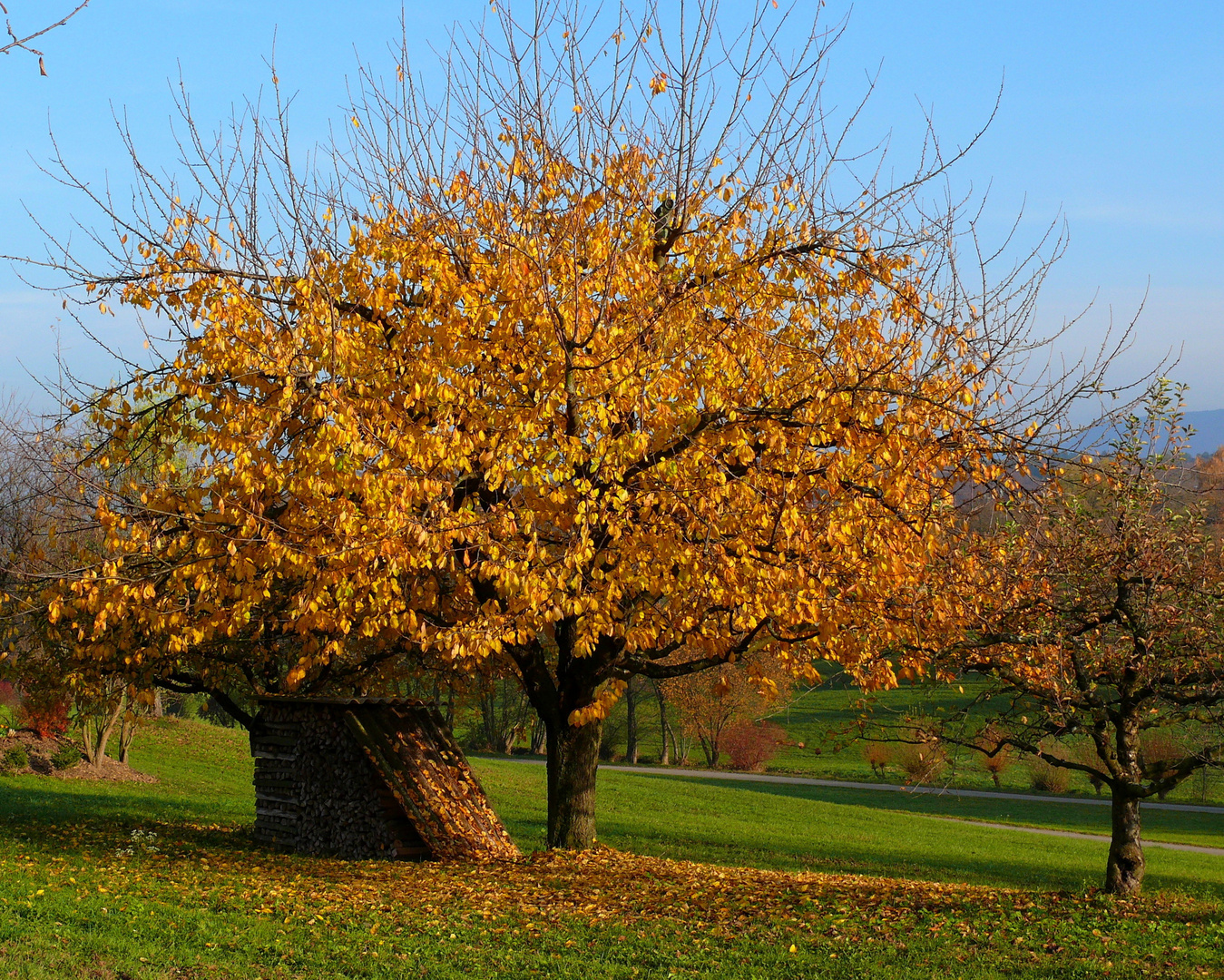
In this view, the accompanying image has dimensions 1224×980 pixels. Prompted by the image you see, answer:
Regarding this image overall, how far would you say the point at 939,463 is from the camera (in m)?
8.79

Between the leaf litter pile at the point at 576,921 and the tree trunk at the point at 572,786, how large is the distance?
1210 millimetres

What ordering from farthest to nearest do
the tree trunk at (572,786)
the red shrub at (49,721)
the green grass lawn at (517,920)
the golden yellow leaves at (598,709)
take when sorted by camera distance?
the red shrub at (49,721)
the tree trunk at (572,786)
the golden yellow leaves at (598,709)
the green grass lawn at (517,920)

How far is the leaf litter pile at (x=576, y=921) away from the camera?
649cm

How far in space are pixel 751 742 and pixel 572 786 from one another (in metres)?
30.7

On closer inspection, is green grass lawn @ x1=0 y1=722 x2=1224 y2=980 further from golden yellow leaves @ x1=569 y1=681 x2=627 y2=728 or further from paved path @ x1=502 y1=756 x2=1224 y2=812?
paved path @ x1=502 y1=756 x2=1224 y2=812

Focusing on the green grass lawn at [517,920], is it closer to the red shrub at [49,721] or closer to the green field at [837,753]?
the red shrub at [49,721]

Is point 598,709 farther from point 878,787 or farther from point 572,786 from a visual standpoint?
point 878,787

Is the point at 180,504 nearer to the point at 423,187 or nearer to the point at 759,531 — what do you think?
the point at 423,187

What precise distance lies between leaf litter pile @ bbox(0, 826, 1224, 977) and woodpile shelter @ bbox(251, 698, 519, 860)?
77 centimetres

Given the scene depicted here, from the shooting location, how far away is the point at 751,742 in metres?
40.5

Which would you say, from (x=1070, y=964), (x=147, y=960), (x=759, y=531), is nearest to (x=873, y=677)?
(x=759, y=531)

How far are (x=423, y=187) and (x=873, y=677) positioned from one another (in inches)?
271

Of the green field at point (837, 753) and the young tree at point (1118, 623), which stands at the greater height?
the young tree at point (1118, 623)

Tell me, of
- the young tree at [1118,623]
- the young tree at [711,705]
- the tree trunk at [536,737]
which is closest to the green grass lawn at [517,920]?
the young tree at [1118,623]
